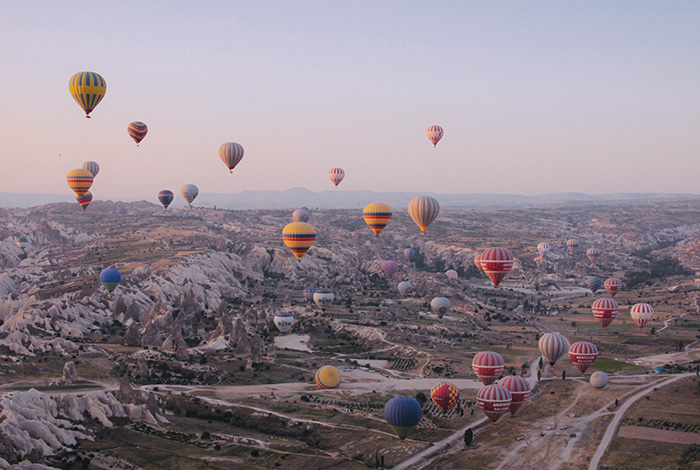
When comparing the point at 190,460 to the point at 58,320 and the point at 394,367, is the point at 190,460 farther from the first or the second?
the point at 58,320

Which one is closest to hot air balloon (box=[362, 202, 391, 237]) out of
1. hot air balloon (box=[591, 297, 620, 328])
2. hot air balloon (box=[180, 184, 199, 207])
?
hot air balloon (box=[591, 297, 620, 328])

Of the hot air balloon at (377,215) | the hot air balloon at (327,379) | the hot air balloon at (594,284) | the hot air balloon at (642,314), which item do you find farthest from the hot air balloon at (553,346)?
the hot air balloon at (594,284)

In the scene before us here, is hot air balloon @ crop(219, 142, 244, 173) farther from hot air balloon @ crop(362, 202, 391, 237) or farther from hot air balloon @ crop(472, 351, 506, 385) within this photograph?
hot air balloon @ crop(472, 351, 506, 385)

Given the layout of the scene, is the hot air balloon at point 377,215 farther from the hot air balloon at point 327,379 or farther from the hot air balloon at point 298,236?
the hot air balloon at point 327,379

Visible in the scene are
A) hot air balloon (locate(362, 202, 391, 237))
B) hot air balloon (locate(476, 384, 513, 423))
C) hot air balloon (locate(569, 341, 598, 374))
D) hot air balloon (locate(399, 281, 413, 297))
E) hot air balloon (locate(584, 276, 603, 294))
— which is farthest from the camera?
hot air balloon (locate(584, 276, 603, 294))

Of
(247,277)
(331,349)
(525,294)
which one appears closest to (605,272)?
(525,294)

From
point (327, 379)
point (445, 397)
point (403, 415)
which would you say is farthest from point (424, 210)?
point (403, 415)
